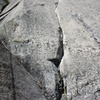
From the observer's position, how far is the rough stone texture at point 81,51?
3.85m

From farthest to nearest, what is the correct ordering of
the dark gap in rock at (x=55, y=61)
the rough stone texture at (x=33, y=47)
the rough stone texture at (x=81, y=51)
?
the dark gap in rock at (x=55, y=61)
the rough stone texture at (x=33, y=47)
the rough stone texture at (x=81, y=51)

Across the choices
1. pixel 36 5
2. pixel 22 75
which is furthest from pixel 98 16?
pixel 22 75

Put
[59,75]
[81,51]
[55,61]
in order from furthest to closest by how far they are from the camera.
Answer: [55,61], [59,75], [81,51]

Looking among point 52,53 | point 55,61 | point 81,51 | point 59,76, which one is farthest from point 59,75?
point 81,51

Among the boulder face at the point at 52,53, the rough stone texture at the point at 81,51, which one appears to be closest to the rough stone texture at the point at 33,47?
the boulder face at the point at 52,53

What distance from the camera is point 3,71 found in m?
4.10

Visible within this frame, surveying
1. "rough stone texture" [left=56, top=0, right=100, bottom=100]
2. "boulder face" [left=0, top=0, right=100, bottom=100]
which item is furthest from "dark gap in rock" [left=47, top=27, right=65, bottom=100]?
"rough stone texture" [left=56, top=0, right=100, bottom=100]

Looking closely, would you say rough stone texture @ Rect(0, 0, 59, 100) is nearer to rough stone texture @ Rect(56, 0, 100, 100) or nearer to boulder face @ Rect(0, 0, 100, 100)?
boulder face @ Rect(0, 0, 100, 100)

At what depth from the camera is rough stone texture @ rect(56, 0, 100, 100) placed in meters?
3.85

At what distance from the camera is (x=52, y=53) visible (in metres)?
4.61

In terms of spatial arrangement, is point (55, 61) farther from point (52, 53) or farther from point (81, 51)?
point (81, 51)

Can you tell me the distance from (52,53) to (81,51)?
24.2 inches

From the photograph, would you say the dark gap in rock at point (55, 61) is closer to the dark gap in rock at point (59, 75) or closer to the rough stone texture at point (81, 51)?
the dark gap in rock at point (59, 75)

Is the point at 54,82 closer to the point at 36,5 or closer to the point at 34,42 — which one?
the point at 34,42
